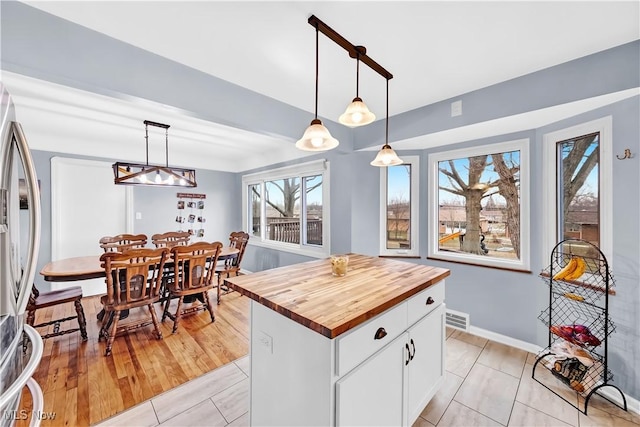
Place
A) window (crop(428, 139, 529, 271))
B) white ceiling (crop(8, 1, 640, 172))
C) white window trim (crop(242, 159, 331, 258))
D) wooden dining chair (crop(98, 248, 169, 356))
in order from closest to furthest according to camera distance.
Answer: white ceiling (crop(8, 1, 640, 172)) → wooden dining chair (crop(98, 248, 169, 356)) → window (crop(428, 139, 529, 271)) → white window trim (crop(242, 159, 331, 258))

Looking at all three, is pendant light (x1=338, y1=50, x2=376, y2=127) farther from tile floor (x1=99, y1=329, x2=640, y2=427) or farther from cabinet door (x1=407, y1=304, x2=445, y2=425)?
tile floor (x1=99, y1=329, x2=640, y2=427)

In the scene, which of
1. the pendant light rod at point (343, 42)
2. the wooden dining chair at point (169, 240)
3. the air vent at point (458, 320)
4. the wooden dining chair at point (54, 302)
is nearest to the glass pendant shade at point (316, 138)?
the pendant light rod at point (343, 42)

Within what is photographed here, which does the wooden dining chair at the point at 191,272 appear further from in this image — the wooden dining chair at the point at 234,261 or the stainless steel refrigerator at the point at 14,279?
the stainless steel refrigerator at the point at 14,279

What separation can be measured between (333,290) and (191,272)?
2.17 m

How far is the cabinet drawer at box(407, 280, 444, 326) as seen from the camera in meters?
1.49

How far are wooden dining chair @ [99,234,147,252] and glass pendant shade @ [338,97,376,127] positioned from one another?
3535 mm

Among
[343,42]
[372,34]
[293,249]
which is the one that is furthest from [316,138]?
[293,249]

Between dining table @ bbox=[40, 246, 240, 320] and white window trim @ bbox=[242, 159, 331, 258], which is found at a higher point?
white window trim @ bbox=[242, 159, 331, 258]

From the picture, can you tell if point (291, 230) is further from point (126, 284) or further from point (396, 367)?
point (396, 367)

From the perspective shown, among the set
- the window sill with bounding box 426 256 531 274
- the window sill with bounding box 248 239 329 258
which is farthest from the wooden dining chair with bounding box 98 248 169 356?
the window sill with bounding box 426 256 531 274

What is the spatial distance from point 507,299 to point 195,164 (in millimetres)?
5310

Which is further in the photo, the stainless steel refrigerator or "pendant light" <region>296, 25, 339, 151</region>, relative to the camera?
"pendant light" <region>296, 25, 339, 151</region>

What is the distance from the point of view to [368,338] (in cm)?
118

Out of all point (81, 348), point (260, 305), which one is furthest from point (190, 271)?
point (260, 305)
